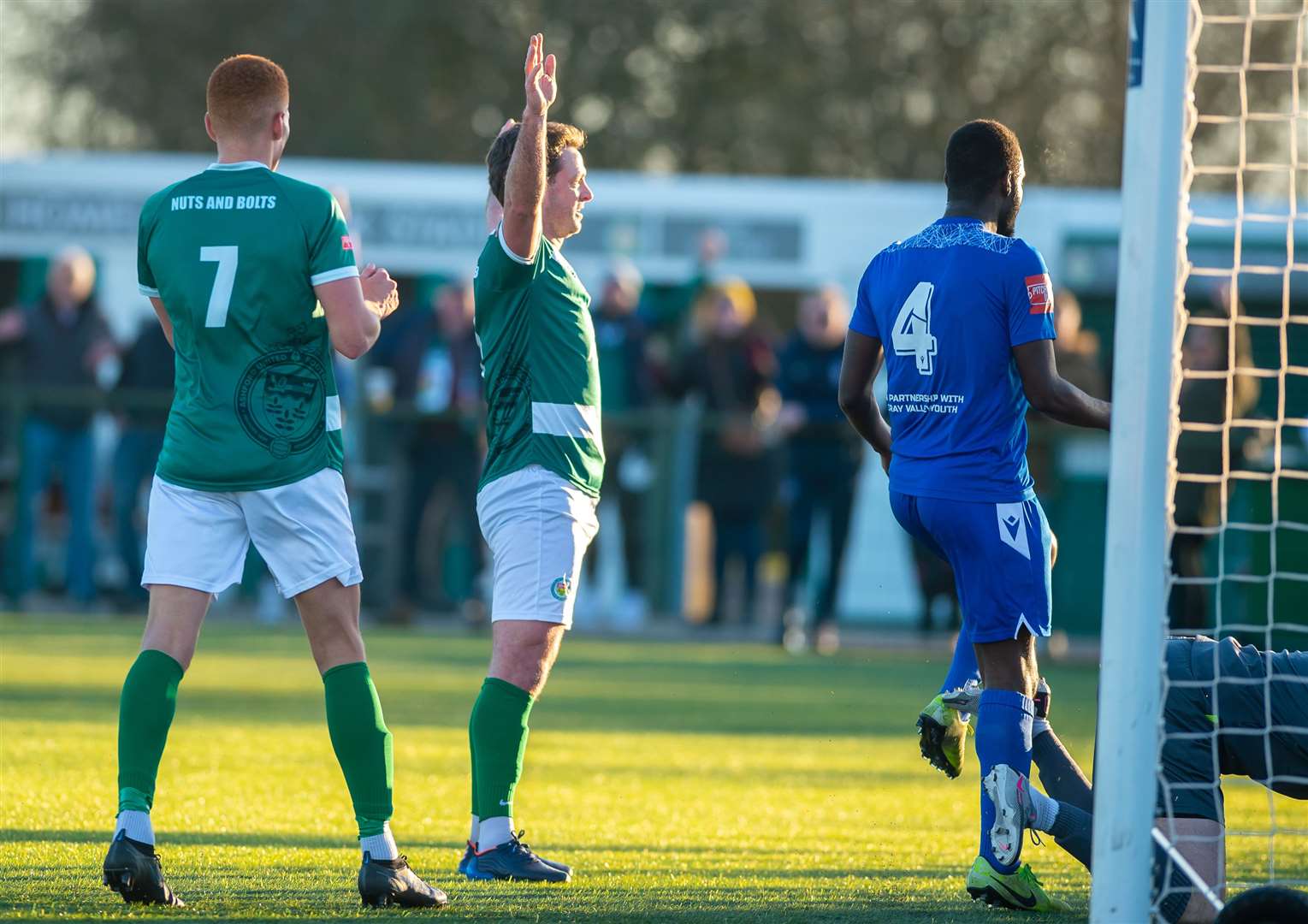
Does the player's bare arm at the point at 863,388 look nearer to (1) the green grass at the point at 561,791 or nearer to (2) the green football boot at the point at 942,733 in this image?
(2) the green football boot at the point at 942,733

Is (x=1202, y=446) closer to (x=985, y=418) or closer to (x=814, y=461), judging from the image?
(x=814, y=461)

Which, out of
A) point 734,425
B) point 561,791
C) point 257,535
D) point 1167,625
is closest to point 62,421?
point 734,425

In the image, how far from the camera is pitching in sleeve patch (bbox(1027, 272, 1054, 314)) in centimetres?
511

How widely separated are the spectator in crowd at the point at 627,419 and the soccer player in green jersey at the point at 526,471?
930 cm

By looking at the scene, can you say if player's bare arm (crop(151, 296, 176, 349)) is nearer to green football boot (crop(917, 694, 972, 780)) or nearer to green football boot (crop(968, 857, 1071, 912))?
green football boot (crop(917, 694, 972, 780))

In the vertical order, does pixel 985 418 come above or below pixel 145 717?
above

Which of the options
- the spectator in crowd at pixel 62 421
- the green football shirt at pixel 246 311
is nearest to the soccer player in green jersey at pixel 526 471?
the green football shirt at pixel 246 311

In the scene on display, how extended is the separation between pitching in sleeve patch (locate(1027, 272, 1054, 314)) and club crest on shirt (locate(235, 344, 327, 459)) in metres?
1.92

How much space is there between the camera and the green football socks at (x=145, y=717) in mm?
4781

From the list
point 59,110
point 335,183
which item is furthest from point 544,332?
point 59,110

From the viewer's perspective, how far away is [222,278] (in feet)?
15.8

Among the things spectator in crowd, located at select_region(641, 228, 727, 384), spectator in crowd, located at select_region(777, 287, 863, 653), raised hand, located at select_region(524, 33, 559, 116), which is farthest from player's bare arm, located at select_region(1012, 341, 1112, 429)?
spectator in crowd, located at select_region(641, 228, 727, 384)

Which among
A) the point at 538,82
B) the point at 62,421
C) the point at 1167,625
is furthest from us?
the point at 62,421

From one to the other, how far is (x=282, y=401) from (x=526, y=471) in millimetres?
850
